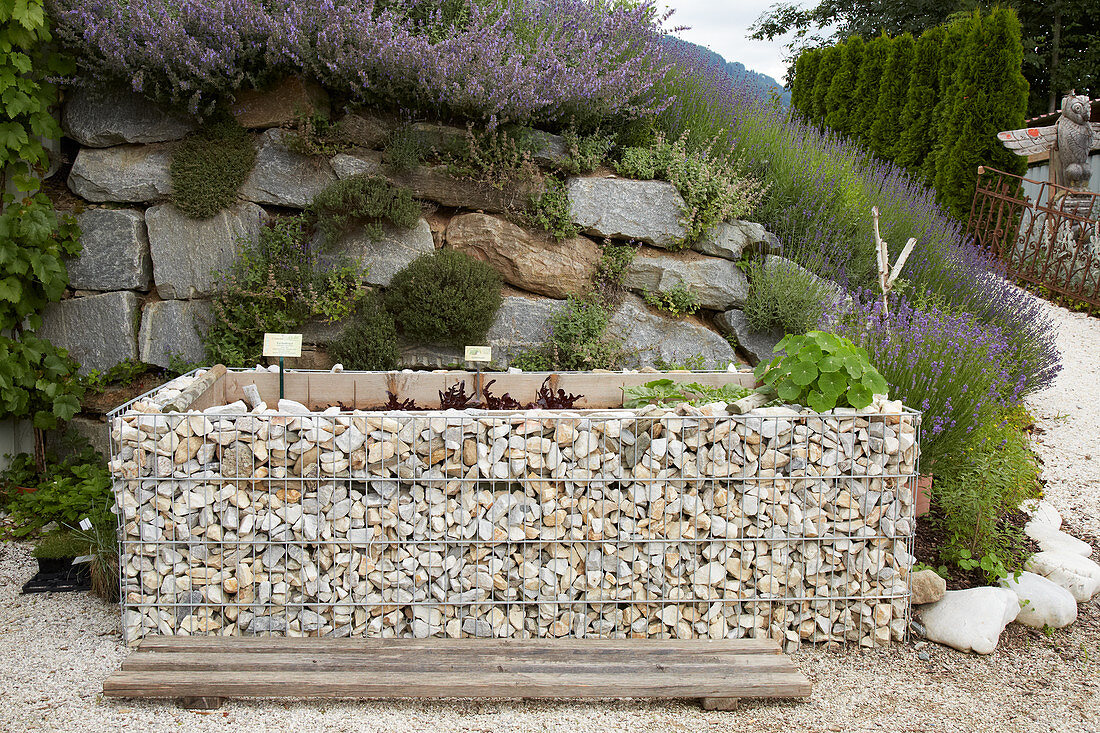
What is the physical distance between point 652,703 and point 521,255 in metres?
2.91

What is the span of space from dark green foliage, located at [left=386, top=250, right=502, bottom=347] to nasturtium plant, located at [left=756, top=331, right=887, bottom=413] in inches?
78.1

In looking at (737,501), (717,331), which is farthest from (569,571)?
(717,331)

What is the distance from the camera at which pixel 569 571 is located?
2.60 meters

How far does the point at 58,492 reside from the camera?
150 inches

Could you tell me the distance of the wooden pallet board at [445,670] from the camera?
7.22 feet

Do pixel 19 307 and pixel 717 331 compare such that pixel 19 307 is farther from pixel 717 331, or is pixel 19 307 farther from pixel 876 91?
pixel 876 91

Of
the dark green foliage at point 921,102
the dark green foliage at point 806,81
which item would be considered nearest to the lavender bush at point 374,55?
the dark green foliage at point 921,102

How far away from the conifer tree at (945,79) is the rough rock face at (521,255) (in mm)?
5835

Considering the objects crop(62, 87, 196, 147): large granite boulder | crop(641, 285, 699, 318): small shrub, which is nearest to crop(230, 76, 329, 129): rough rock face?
crop(62, 87, 196, 147): large granite boulder

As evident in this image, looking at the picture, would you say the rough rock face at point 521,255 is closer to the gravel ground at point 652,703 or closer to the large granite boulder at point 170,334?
the large granite boulder at point 170,334

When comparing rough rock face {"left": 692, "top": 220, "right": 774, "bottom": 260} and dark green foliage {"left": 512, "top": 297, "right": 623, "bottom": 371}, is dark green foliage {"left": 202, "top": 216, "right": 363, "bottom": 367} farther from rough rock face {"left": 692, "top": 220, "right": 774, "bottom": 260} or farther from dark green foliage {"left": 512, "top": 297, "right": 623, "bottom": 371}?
rough rock face {"left": 692, "top": 220, "right": 774, "bottom": 260}

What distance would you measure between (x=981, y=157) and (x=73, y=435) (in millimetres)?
8861

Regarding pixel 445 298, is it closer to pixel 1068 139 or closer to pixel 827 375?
pixel 827 375

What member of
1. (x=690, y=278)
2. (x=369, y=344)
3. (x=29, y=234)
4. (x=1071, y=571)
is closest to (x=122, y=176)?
(x=29, y=234)
